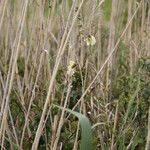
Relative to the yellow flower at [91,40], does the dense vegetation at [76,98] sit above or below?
below

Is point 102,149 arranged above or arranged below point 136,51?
below

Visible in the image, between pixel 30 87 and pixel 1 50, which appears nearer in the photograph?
pixel 30 87

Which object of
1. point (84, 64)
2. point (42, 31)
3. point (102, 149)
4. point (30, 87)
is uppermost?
point (42, 31)

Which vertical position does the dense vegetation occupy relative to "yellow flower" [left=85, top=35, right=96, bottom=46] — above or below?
below

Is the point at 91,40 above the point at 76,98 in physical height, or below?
above

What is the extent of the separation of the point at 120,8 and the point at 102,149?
75 centimetres

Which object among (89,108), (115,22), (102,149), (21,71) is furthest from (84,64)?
(21,71)

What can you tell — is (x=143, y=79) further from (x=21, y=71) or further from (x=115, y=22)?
(x=21, y=71)

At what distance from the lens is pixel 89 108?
1664mm

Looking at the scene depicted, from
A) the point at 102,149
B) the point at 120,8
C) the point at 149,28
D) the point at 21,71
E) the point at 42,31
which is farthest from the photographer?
the point at 21,71

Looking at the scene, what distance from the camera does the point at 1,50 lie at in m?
2.34

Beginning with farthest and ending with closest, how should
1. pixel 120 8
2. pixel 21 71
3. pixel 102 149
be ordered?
pixel 21 71
pixel 120 8
pixel 102 149

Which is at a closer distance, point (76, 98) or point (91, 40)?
point (91, 40)

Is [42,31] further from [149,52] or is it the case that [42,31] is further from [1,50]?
[1,50]
